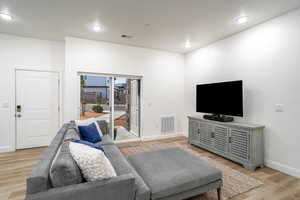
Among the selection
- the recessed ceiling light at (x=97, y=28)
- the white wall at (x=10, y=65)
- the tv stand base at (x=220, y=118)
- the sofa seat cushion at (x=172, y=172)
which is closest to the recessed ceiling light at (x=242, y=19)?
the tv stand base at (x=220, y=118)

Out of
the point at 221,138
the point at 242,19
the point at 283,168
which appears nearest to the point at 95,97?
the point at 221,138

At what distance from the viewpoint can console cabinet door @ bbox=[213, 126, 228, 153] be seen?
3244mm

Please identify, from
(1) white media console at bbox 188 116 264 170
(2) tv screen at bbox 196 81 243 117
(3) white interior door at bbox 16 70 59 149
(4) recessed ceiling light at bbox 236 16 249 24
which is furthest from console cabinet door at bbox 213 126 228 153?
(3) white interior door at bbox 16 70 59 149

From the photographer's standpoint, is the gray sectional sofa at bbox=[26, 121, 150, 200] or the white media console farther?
the white media console

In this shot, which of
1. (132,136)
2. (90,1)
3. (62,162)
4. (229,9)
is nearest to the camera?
(62,162)

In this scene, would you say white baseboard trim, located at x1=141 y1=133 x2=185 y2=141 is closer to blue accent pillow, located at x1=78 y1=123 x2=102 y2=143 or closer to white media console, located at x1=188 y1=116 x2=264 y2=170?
white media console, located at x1=188 y1=116 x2=264 y2=170

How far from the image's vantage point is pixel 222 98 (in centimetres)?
350

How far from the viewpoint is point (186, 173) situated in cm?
179

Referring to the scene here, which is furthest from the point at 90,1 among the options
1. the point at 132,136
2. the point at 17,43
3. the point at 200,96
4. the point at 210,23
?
the point at 132,136

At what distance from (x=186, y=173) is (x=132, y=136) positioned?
311 cm

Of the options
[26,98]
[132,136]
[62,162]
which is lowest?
[132,136]

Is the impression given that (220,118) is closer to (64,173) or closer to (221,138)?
(221,138)

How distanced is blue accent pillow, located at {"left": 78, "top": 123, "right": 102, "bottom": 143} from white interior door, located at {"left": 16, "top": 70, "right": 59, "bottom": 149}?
6.02ft

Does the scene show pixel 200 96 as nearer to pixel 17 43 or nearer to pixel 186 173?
pixel 186 173
